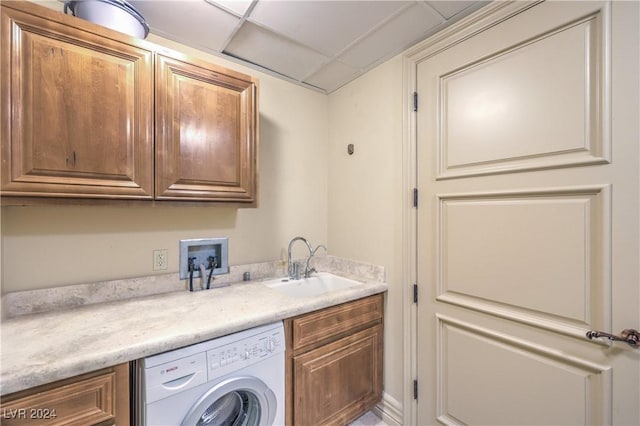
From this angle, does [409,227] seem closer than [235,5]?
No

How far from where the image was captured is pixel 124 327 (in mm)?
1063

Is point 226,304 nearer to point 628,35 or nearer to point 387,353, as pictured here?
point 387,353

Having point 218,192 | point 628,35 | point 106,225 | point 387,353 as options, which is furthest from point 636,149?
Answer: point 106,225

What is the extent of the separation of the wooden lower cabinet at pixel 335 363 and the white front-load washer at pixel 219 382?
0.32 feet

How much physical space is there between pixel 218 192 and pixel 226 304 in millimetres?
Result: 588

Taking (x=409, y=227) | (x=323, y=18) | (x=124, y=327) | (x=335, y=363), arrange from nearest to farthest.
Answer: (x=124, y=327), (x=323, y=18), (x=335, y=363), (x=409, y=227)

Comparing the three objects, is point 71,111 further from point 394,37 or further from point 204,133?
point 394,37

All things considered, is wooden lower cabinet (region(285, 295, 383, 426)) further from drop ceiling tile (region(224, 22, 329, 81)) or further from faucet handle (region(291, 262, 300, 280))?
drop ceiling tile (region(224, 22, 329, 81))

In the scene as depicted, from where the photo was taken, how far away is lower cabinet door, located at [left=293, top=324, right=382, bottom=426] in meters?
1.37

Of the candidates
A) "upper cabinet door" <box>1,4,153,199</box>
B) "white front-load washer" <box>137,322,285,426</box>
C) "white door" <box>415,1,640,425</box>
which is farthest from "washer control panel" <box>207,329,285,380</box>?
"white door" <box>415,1,640,425</box>

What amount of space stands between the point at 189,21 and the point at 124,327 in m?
1.53

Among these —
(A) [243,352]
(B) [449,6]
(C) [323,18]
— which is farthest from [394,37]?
(A) [243,352]

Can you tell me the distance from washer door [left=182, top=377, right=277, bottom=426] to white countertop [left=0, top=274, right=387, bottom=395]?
0.23m

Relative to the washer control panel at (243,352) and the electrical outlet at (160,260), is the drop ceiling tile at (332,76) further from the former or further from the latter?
the washer control panel at (243,352)
